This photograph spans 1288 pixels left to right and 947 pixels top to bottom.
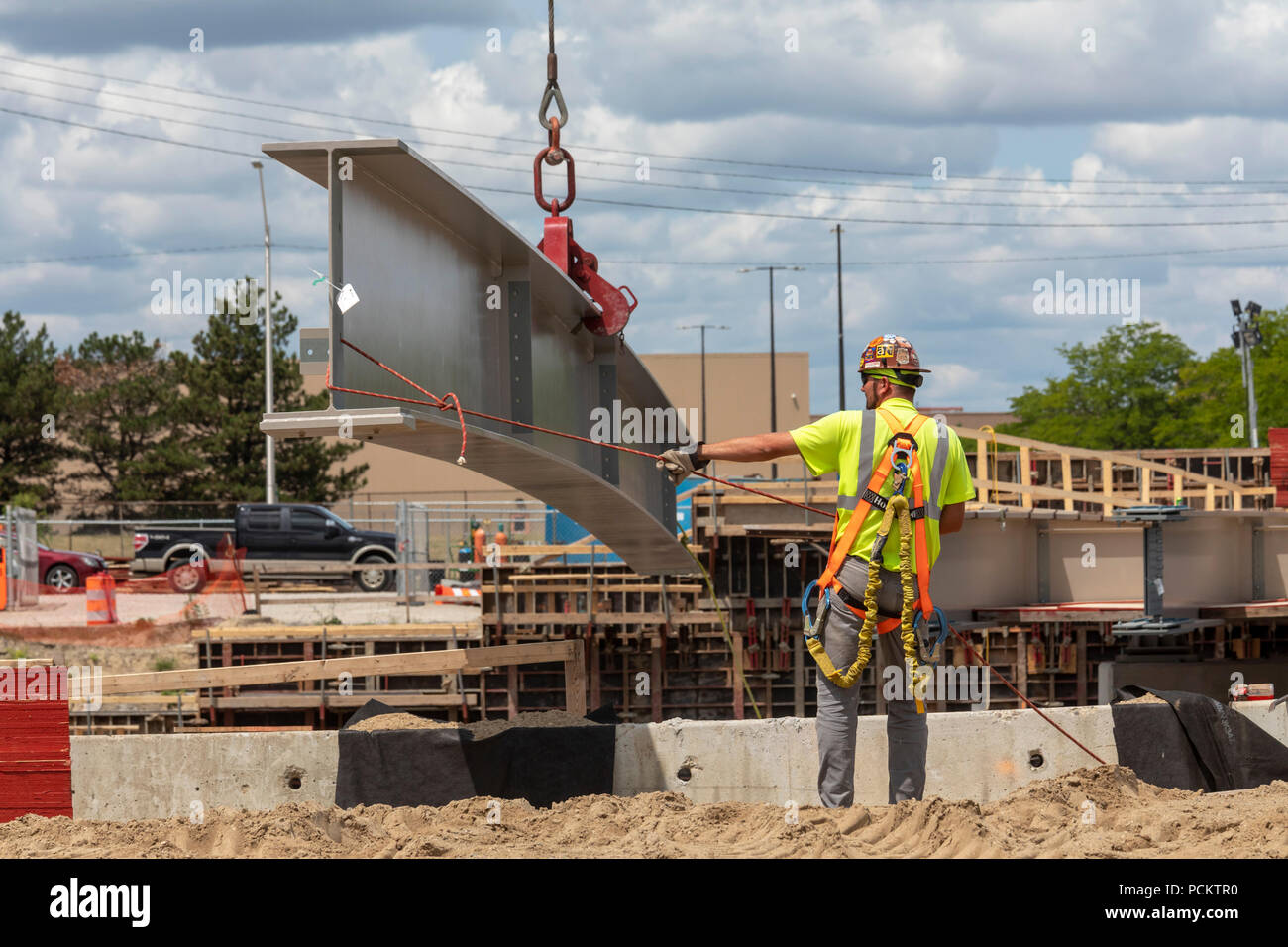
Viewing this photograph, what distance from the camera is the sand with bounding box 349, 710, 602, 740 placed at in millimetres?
8148

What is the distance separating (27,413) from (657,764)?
50.4 meters

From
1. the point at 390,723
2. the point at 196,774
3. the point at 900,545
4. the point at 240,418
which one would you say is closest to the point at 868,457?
the point at 900,545

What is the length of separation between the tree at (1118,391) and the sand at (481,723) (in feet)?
200

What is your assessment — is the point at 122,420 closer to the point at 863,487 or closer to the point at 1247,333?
the point at 1247,333

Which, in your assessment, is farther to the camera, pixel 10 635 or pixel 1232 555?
pixel 10 635

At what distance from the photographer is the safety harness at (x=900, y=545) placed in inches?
256

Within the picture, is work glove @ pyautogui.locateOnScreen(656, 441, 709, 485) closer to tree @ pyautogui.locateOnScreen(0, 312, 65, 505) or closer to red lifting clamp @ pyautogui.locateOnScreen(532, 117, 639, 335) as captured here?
red lifting clamp @ pyautogui.locateOnScreen(532, 117, 639, 335)

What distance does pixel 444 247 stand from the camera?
718 cm

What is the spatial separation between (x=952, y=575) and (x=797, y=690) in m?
6.17

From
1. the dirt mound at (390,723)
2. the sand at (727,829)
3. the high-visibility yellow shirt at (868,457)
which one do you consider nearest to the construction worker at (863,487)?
the high-visibility yellow shirt at (868,457)

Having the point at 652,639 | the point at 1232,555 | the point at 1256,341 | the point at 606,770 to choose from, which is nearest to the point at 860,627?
the point at 606,770

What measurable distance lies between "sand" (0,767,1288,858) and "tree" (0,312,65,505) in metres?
48.6

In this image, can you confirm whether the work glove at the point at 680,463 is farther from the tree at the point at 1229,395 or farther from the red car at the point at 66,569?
the tree at the point at 1229,395
